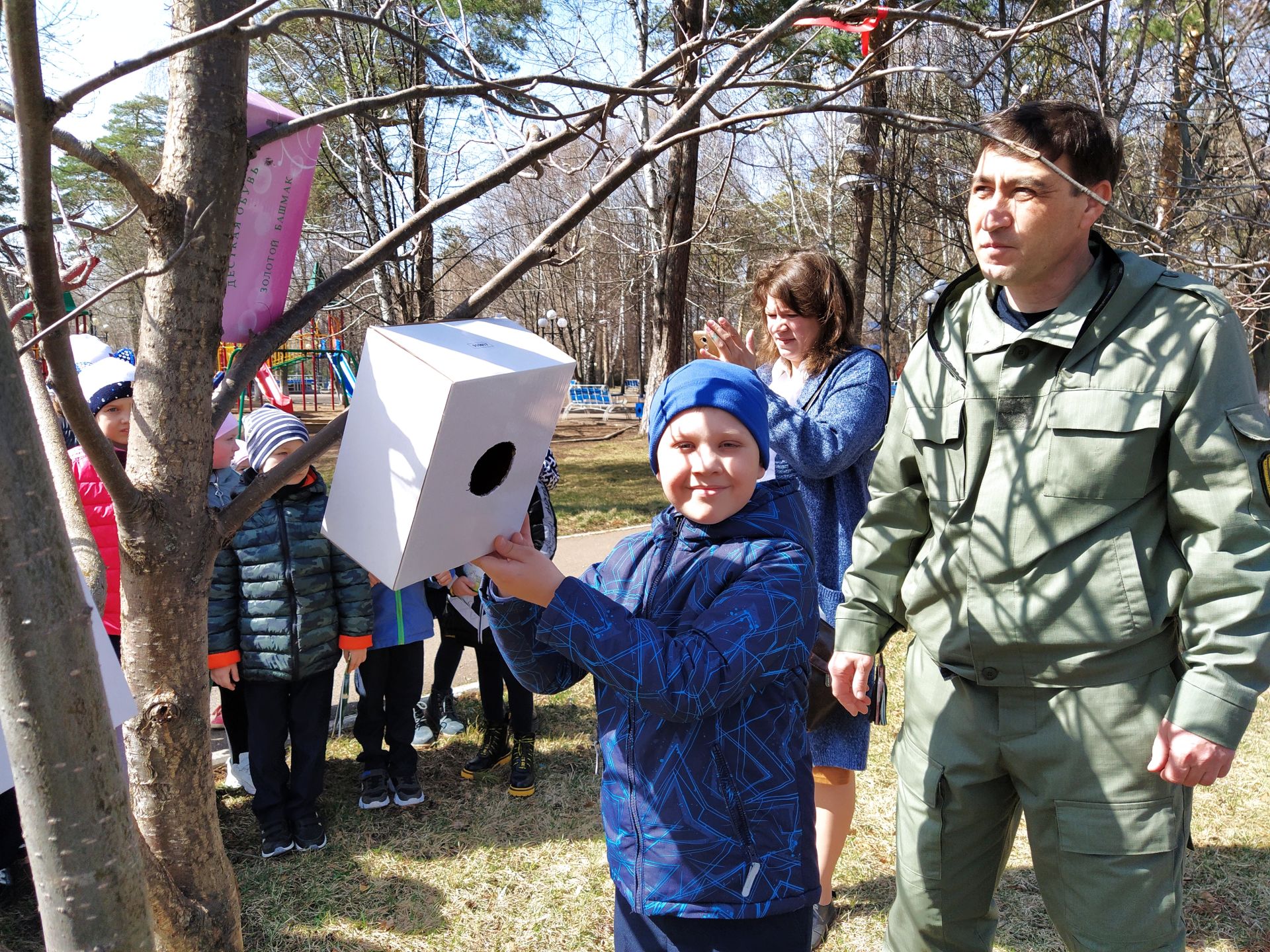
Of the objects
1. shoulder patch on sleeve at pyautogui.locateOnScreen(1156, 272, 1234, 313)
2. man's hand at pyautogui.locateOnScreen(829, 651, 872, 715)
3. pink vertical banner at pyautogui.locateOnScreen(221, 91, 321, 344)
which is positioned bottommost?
man's hand at pyautogui.locateOnScreen(829, 651, 872, 715)

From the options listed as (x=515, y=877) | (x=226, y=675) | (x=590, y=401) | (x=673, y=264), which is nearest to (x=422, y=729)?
(x=226, y=675)

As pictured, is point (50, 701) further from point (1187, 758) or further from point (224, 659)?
point (224, 659)

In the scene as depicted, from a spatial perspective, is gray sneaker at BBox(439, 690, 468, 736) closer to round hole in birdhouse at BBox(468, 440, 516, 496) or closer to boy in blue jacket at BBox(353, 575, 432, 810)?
boy in blue jacket at BBox(353, 575, 432, 810)

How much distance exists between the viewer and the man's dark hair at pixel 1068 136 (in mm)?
1682

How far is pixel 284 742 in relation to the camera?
3.19 metres

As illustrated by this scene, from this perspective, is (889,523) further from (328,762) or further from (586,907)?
(328,762)

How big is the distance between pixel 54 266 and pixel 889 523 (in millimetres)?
1561

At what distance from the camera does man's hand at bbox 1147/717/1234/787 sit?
4.83ft

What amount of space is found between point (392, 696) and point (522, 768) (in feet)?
1.84

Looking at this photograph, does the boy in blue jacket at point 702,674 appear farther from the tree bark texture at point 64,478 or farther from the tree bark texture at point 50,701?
the tree bark texture at point 64,478

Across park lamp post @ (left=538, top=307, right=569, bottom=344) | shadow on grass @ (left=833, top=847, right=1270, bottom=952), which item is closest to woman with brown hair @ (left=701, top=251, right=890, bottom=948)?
shadow on grass @ (left=833, top=847, right=1270, bottom=952)

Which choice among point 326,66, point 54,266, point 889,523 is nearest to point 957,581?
point 889,523

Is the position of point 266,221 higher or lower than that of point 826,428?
higher

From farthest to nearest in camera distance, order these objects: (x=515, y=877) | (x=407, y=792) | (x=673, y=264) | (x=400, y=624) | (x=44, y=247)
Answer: (x=673, y=264) < (x=400, y=624) < (x=407, y=792) < (x=515, y=877) < (x=44, y=247)
